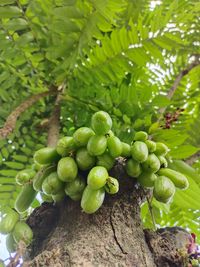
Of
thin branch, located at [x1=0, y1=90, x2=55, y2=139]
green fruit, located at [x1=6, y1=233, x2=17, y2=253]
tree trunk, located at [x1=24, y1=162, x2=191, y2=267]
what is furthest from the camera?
thin branch, located at [x1=0, y1=90, x2=55, y2=139]

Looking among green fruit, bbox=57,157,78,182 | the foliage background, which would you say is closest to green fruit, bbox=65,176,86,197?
green fruit, bbox=57,157,78,182

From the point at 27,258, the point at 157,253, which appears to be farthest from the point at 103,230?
the point at 27,258

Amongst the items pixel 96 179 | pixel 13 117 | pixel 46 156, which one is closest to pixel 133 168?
pixel 96 179

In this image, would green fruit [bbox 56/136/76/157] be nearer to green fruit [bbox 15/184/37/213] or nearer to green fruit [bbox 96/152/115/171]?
green fruit [bbox 96/152/115/171]

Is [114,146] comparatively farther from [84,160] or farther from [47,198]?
[47,198]

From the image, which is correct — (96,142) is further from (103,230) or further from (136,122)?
(136,122)

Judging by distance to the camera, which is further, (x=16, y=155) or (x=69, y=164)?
(x=16, y=155)

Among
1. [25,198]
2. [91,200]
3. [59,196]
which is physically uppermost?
Answer: [91,200]
